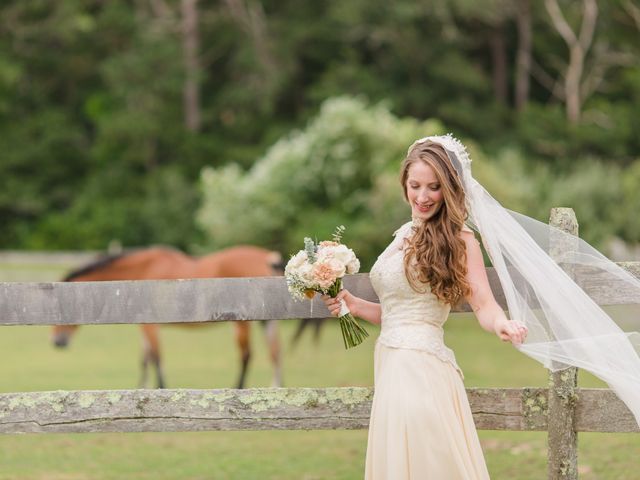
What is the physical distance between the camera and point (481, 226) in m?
4.75

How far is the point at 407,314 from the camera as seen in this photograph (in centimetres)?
469

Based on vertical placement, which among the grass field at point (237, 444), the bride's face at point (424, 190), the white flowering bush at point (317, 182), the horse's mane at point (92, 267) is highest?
the white flowering bush at point (317, 182)

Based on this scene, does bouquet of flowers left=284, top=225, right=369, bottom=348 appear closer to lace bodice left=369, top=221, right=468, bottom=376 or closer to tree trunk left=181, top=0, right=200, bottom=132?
lace bodice left=369, top=221, right=468, bottom=376

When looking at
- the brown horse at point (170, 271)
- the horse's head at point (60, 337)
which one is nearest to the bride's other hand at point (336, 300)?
the brown horse at point (170, 271)

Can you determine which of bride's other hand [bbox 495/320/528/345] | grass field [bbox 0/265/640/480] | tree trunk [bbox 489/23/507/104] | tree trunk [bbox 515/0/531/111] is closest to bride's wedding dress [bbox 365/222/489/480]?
bride's other hand [bbox 495/320/528/345]

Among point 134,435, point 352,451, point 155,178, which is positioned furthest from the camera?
point 155,178

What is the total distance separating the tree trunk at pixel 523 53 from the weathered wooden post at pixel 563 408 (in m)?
35.5

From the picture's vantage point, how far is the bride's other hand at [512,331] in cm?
445

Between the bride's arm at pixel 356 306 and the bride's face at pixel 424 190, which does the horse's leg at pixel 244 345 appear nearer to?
the bride's arm at pixel 356 306

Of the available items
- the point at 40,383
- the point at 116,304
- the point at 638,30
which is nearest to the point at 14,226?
the point at 638,30

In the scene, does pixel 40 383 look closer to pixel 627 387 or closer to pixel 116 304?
pixel 116 304

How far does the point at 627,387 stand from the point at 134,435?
576cm

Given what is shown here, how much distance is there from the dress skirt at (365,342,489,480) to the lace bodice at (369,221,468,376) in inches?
1.6

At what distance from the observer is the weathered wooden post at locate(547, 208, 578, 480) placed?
16.2ft
